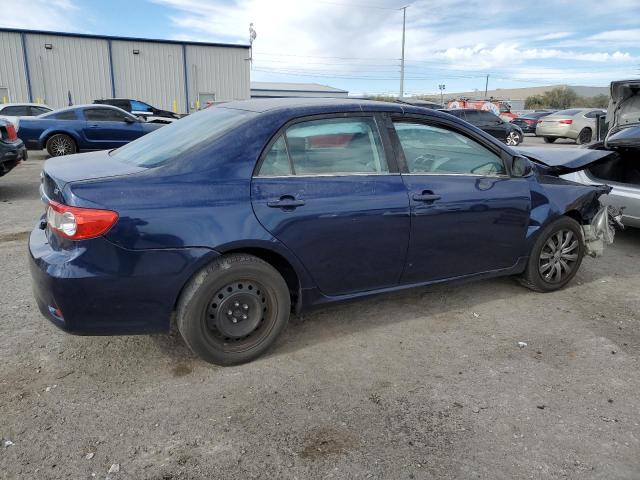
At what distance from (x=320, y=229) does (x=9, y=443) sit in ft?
6.36

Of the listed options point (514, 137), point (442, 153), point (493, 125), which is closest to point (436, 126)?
point (442, 153)

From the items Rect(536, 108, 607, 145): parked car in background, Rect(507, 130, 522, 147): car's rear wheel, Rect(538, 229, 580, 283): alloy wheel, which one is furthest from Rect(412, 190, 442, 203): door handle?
Rect(536, 108, 607, 145): parked car in background

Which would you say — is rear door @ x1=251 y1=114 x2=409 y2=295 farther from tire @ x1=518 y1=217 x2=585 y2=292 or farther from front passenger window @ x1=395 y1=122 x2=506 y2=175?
tire @ x1=518 y1=217 x2=585 y2=292

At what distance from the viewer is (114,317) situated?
281 cm

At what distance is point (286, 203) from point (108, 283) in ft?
3.53

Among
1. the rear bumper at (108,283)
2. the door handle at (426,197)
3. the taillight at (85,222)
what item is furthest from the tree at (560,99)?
the taillight at (85,222)

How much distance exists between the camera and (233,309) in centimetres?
306

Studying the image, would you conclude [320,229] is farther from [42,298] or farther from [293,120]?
[42,298]

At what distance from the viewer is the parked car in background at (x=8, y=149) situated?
785 centimetres

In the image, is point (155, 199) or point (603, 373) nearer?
point (155, 199)

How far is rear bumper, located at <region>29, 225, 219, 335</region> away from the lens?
2678 mm

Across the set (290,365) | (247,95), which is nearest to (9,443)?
(290,365)

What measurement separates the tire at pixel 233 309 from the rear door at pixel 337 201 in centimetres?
25

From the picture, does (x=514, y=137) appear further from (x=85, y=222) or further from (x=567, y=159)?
(x=85, y=222)
